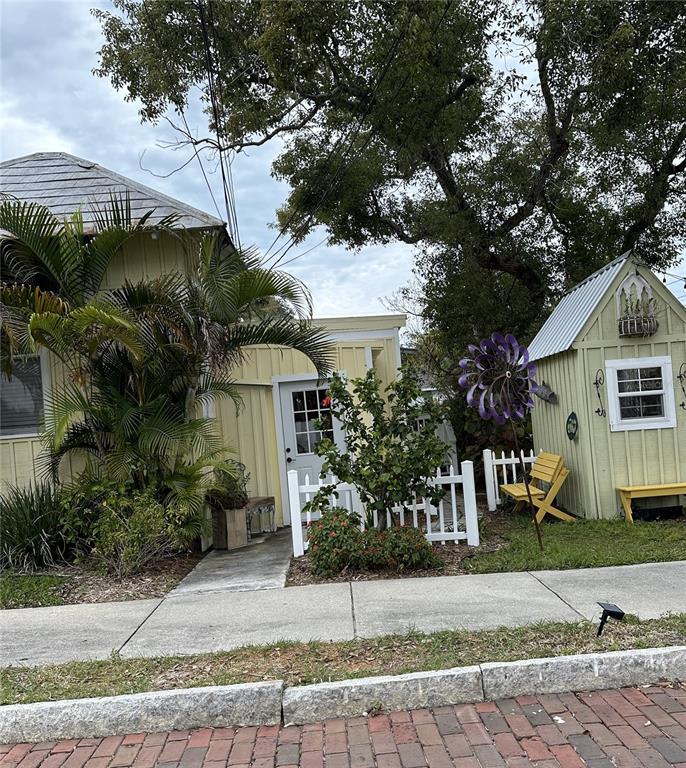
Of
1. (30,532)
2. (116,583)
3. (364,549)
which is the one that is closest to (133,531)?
(116,583)

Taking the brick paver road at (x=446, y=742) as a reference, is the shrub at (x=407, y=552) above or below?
above

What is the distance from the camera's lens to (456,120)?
41.9ft

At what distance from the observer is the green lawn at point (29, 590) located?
6.18 m

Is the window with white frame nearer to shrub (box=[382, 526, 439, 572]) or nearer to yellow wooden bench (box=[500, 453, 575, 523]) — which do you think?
shrub (box=[382, 526, 439, 572])

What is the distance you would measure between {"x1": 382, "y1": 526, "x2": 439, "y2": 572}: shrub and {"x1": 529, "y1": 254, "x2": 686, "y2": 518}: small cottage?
3.25 m

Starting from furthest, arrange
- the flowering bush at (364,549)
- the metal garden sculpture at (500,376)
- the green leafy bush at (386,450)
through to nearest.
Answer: the metal garden sculpture at (500,376) < the green leafy bush at (386,450) < the flowering bush at (364,549)

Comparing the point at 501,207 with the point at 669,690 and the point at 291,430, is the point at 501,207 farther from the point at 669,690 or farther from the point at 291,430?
the point at 669,690

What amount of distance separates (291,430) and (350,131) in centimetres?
700

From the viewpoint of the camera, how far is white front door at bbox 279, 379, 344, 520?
33.8ft

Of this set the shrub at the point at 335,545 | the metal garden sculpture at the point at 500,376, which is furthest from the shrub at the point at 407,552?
the metal garden sculpture at the point at 500,376

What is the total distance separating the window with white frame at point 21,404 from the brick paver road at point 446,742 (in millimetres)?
5766

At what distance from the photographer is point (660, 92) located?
11.7 metres

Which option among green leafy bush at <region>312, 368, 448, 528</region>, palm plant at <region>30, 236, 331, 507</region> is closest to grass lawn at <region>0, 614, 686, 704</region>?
green leafy bush at <region>312, 368, 448, 528</region>

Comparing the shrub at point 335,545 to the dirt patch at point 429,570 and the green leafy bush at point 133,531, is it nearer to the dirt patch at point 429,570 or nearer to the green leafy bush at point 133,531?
the dirt patch at point 429,570
